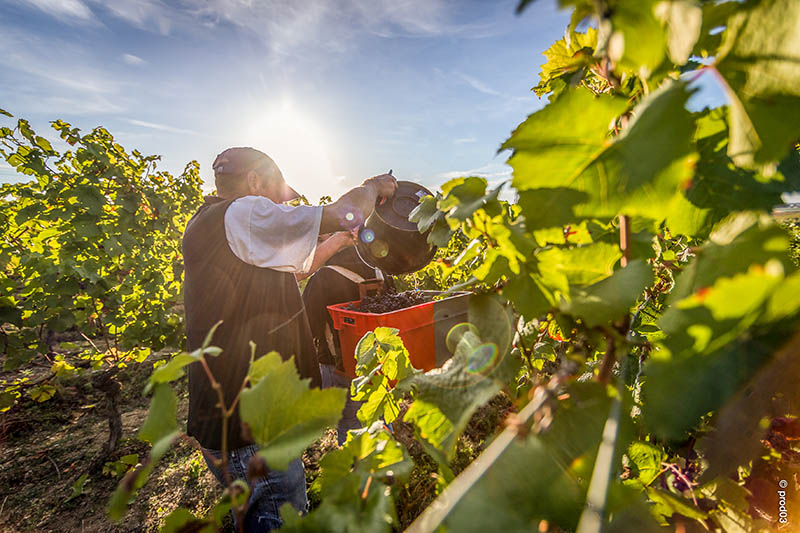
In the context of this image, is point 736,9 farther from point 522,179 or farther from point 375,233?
point 375,233

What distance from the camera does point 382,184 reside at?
92.4 inches

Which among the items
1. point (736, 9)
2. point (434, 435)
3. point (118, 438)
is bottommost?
point (118, 438)

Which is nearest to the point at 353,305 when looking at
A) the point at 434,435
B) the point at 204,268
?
the point at 204,268

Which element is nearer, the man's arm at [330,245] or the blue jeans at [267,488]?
the blue jeans at [267,488]

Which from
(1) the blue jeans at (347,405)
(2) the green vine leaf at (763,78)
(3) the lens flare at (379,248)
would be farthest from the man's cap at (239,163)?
(2) the green vine leaf at (763,78)

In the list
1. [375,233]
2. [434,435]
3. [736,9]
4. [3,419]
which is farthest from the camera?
[3,419]

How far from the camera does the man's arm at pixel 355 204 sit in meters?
2.31

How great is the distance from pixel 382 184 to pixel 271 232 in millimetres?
768

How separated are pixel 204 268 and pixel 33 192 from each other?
3369 millimetres

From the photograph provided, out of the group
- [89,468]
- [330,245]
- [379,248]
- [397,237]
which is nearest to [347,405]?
[330,245]

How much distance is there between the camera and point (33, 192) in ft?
12.5

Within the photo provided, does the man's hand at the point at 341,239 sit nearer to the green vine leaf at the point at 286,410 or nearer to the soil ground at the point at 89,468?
the soil ground at the point at 89,468

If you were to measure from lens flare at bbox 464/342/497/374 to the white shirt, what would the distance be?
185 centimetres

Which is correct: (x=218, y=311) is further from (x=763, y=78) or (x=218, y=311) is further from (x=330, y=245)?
(x=763, y=78)
